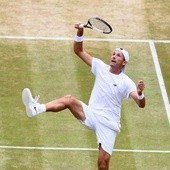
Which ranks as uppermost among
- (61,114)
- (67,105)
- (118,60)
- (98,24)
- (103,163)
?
(98,24)

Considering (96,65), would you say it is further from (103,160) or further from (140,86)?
(103,160)

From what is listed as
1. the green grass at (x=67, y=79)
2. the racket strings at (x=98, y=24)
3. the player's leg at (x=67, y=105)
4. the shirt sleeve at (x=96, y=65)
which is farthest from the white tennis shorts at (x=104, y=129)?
the green grass at (x=67, y=79)

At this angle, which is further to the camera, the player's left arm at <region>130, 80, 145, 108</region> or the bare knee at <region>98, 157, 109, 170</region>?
the bare knee at <region>98, 157, 109, 170</region>

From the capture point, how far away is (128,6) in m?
34.1

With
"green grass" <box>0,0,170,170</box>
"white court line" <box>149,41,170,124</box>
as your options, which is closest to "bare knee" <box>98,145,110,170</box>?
"green grass" <box>0,0,170,170</box>

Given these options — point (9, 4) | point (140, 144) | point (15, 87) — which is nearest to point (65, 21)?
point (9, 4)

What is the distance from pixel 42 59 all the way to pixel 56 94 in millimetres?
1878

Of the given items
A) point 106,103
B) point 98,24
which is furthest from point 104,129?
point 98,24

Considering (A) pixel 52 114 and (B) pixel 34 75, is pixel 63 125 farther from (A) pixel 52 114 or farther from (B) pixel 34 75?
(B) pixel 34 75

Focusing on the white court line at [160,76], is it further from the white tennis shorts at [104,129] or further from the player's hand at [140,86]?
the player's hand at [140,86]

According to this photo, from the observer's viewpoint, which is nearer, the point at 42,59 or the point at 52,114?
the point at 52,114

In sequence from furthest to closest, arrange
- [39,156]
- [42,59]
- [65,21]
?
[65,21], [42,59], [39,156]

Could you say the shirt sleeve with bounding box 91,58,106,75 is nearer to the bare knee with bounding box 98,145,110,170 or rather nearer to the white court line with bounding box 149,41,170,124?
the bare knee with bounding box 98,145,110,170

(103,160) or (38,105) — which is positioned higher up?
(38,105)
